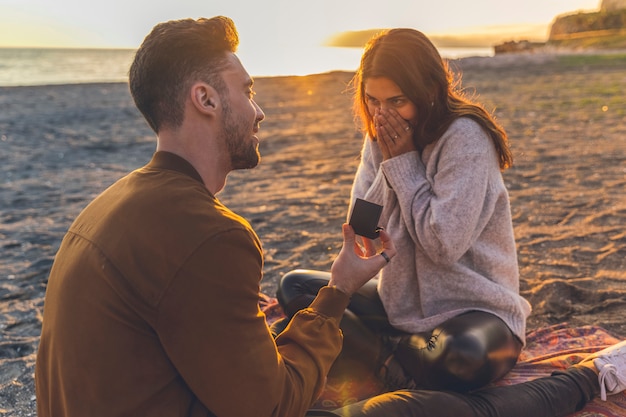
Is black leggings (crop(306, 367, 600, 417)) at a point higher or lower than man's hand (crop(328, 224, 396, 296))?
lower

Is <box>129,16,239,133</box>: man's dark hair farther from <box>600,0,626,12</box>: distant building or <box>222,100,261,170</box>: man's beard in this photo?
<box>600,0,626,12</box>: distant building

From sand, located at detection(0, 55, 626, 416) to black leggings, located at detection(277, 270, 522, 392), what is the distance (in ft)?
4.05

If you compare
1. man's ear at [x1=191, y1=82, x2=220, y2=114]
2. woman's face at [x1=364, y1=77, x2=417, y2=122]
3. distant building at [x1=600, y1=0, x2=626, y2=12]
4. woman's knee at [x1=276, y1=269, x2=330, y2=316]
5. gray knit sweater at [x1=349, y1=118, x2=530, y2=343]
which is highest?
man's ear at [x1=191, y1=82, x2=220, y2=114]

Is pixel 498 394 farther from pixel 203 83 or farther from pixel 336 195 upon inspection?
pixel 336 195

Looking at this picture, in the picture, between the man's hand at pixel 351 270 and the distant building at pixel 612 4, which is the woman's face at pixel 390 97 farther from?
the distant building at pixel 612 4

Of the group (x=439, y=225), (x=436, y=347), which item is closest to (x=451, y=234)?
(x=439, y=225)

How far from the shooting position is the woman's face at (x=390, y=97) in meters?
3.13

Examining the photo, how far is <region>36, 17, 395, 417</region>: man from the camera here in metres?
1.70

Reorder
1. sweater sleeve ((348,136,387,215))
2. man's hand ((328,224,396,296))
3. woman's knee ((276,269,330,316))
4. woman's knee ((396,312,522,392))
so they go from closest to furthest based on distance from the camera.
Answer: man's hand ((328,224,396,296)) → woman's knee ((396,312,522,392)) → sweater sleeve ((348,136,387,215)) → woman's knee ((276,269,330,316))

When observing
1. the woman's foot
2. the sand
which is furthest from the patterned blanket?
the sand

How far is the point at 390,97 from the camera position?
3164mm

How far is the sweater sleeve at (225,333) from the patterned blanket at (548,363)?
4.82 feet

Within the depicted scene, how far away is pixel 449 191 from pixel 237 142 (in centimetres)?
131

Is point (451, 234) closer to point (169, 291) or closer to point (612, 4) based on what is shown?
point (169, 291)
